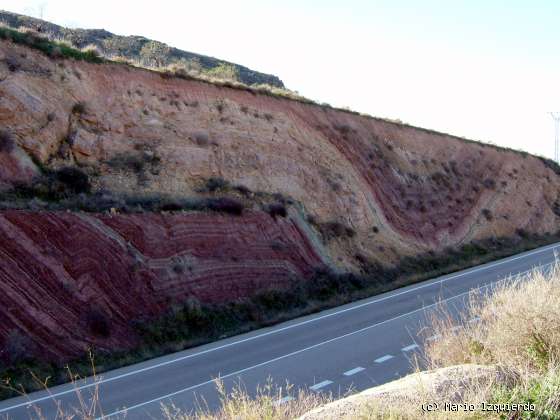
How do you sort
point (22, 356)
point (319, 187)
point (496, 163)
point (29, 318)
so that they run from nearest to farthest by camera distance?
point (22, 356), point (29, 318), point (319, 187), point (496, 163)

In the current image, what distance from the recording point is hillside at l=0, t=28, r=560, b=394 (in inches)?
546

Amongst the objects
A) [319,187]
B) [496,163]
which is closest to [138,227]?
[319,187]

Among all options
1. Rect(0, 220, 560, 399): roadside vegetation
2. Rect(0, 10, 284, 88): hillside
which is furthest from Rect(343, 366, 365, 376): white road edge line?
Rect(0, 10, 284, 88): hillside

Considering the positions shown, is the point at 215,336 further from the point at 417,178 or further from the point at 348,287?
the point at 417,178

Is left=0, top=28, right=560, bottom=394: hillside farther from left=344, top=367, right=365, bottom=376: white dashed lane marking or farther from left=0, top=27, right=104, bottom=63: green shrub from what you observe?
left=344, top=367, right=365, bottom=376: white dashed lane marking

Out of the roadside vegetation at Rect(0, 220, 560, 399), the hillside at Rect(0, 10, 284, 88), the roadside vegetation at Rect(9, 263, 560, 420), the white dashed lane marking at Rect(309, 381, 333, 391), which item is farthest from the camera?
the hillside at Rect(0, 10, 284, 88)

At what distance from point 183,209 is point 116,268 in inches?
164

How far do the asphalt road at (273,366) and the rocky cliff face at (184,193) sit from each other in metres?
2.01

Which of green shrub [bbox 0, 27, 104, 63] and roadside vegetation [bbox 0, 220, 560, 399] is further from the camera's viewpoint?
green shrub [bbox 0, 27, 104, 63]

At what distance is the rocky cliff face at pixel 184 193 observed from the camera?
13969mm

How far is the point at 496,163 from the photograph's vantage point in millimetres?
44688

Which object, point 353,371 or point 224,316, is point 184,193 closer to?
point 224,316

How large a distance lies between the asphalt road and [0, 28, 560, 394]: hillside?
1505 mm

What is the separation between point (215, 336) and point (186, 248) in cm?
303
